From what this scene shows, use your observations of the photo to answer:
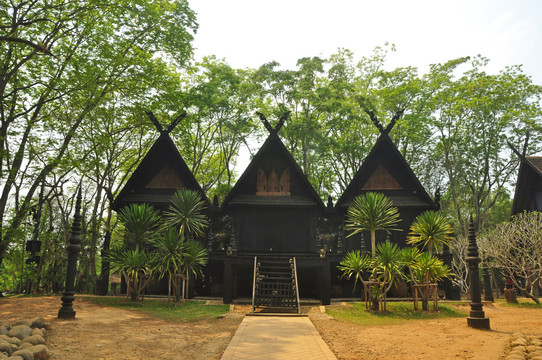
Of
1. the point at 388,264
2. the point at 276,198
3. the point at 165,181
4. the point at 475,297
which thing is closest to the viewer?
the point at 475,297

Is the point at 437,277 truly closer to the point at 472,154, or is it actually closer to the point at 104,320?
the point at 104,320

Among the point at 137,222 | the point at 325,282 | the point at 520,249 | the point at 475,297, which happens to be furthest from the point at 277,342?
the point at 520,249

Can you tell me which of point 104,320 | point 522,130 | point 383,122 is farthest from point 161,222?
point 522,130

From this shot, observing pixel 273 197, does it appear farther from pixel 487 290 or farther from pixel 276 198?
pixel 487 290

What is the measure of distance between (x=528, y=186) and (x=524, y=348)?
2059 cm

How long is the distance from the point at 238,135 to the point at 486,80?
1864cm

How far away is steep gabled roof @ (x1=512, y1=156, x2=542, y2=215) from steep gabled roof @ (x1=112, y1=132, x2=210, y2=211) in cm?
1979

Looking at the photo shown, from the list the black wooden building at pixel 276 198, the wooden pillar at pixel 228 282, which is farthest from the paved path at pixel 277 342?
the black wooden building at pixel 276 198

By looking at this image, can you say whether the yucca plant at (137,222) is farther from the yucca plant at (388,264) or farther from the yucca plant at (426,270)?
the yucca plant at (426,270)

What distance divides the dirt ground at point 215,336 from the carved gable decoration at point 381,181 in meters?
8.76

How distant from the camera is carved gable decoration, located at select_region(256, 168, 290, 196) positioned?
765 inches

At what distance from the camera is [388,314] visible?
41.5ft

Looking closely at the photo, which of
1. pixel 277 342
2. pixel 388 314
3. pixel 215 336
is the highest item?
pixel 277 342

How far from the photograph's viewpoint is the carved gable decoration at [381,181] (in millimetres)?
20016
